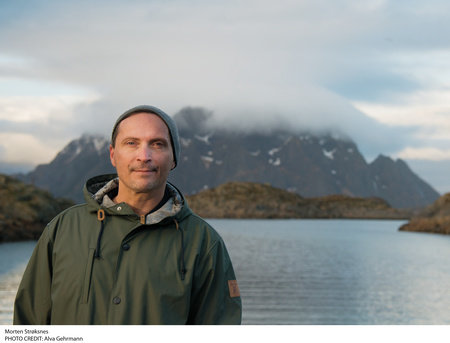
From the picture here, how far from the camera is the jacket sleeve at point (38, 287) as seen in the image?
3525mm

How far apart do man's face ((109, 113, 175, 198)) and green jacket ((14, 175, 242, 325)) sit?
16 centimetres

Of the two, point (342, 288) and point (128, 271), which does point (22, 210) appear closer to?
point (342, 288)

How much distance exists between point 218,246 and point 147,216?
1.53 feet

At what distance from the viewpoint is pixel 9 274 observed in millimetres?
37906

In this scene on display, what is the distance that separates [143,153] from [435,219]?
493 ft

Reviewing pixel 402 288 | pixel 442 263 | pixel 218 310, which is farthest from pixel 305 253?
pixel 218 310

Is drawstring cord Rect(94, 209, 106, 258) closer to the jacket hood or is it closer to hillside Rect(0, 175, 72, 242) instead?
the jacket hood

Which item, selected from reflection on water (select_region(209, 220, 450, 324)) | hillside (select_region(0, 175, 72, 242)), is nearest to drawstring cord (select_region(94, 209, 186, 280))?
reflection on water (select_region(209, 220, 450, 324))

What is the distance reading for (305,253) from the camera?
259 feet

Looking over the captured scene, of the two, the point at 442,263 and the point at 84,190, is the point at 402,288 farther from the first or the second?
the point at 84,190

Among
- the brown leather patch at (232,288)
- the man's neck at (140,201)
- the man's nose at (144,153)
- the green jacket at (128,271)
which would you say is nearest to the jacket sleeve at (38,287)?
the green jacket at (128,271)

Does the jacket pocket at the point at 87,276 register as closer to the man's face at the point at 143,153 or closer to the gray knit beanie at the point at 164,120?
the man's face at the point at 143,153

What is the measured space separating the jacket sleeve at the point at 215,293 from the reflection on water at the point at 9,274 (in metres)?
18.7

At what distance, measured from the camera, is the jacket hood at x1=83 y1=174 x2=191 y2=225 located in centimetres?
344
